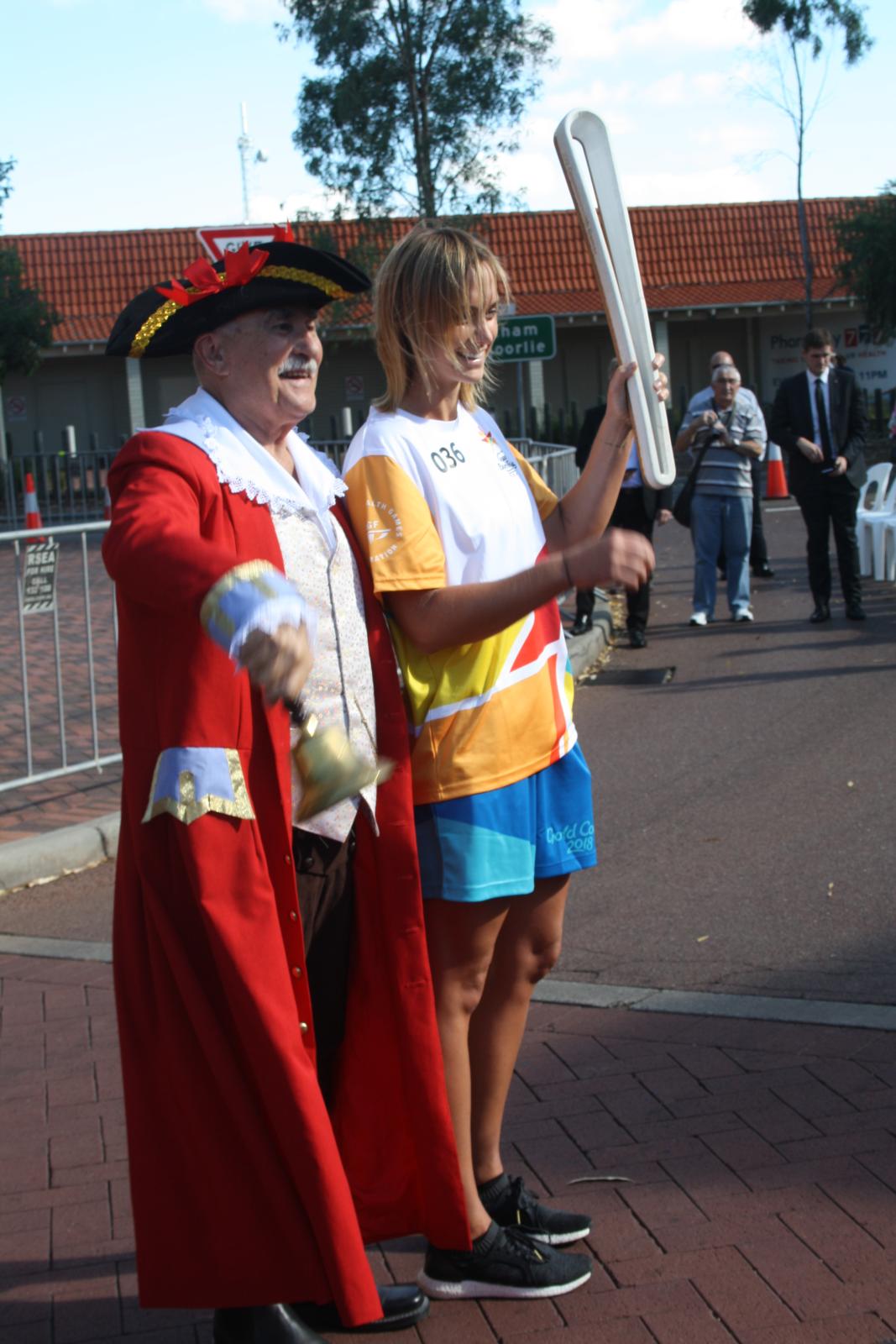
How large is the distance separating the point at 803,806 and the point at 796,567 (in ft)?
29.3

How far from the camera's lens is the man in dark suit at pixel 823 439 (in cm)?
1133

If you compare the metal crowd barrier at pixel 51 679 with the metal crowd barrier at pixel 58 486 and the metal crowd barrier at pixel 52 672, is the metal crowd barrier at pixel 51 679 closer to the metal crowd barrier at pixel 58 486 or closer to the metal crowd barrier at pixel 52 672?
the metal crowd barrier at pixel 52 672

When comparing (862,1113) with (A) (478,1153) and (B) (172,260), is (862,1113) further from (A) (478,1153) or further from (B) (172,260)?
(B) (172,260)

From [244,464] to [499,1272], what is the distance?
5.35ft

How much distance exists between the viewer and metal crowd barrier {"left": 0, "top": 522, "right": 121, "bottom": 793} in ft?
26.0

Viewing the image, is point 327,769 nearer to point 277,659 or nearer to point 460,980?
point 277,659

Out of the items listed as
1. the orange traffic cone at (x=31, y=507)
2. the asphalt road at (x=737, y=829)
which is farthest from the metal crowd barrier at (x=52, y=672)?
the orange traffic cone at (x=31, y=507)

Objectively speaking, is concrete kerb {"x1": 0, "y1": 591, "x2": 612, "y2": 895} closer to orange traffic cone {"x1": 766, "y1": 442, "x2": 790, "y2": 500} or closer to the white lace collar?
the white lace collar

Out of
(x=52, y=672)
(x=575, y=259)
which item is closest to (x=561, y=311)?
(x=575, y=259)

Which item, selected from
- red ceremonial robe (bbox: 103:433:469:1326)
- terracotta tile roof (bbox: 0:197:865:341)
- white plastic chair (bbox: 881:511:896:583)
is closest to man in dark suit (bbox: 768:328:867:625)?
white plastic chair (bbox: 881:511:896:583)

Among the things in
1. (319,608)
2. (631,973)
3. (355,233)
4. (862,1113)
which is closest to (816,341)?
(631,973)

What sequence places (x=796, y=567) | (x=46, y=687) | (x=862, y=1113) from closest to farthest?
(x=862, y=1113), (x=46, y=687), (x=796, y=567)

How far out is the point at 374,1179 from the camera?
3.03 m

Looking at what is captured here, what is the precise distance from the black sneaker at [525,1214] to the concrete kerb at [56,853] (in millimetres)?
3394
